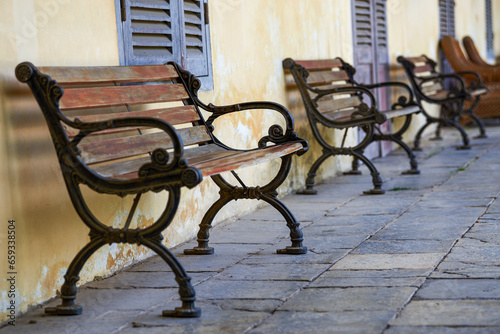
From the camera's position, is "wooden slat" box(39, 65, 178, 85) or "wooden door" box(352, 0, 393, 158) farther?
"wooden door" box(352, 0, 393, 158)

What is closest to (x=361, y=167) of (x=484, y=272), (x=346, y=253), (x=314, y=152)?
(x=314, y=152)

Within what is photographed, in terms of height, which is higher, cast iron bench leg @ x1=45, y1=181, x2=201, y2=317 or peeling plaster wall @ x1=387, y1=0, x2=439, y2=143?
peeling plaster wall @ x1=387, y1=0, x2=439, y2=143

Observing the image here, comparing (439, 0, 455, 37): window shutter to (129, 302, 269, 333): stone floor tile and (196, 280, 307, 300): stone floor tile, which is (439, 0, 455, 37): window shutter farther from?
(129, 302, 269, 333): stone floor tile

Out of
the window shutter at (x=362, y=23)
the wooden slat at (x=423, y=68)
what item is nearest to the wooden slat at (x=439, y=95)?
the wooden slat at (x=423, y=68)

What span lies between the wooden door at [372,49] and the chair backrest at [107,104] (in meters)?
3.56

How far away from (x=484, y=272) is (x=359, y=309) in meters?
0.72

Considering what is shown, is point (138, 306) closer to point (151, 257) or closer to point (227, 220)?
point (151, 257)

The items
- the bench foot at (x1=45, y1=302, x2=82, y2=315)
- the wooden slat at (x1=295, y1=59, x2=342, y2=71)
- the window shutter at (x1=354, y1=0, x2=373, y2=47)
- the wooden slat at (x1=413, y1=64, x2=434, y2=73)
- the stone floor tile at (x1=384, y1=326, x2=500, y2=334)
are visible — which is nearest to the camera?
the stone floor tile at (x1=384, y1=326, x2=500, y2=334)

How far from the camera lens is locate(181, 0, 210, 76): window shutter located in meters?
4.24

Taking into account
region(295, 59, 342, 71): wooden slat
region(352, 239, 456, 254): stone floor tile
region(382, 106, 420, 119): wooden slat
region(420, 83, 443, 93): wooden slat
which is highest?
region(295, 59, 342, 71): wooden slat

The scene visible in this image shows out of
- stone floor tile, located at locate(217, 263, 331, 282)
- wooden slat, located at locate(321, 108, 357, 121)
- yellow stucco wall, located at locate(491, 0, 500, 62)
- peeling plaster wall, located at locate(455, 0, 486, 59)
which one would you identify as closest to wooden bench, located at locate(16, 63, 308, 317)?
stone floor tile, located at locate(217, 263, 331, 282)

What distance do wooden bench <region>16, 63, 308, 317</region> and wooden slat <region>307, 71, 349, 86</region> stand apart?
204cm

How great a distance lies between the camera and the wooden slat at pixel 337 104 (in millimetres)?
5775

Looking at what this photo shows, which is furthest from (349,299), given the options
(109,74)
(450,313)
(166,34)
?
(166,34)
